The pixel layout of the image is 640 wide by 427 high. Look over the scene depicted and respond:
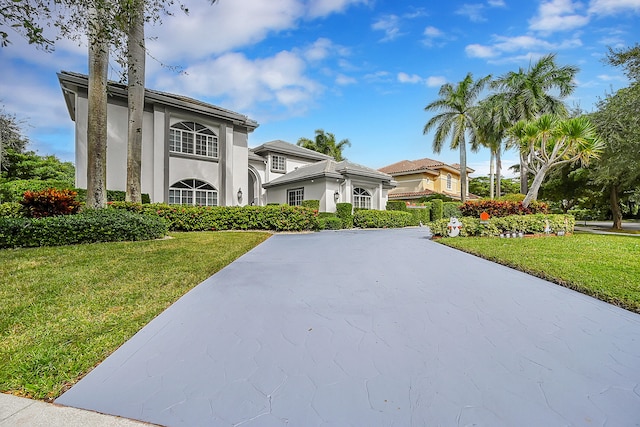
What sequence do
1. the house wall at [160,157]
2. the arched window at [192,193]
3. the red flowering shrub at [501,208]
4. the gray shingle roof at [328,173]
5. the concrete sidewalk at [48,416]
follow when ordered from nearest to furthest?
1. the concrete sidewalk at [48,416]
2. the red flowering shrub at [501,208]
3. the house wall at [160,157]
4. the arched window at [192,193]
5. the gray shingle roof at [328,173]

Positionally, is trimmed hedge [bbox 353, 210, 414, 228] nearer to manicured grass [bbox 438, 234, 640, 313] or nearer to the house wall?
the house wall

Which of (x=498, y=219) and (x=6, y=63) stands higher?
(x=6, y=63)

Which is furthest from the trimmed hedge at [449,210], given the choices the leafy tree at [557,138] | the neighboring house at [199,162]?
the leafy tree at [557,138]

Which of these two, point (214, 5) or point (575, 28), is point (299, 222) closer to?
point (214, 5)

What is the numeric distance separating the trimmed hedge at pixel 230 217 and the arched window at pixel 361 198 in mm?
7065

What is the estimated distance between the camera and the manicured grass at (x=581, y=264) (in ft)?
14.4

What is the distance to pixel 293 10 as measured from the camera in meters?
8.58

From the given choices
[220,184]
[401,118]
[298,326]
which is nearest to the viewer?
[298,326]

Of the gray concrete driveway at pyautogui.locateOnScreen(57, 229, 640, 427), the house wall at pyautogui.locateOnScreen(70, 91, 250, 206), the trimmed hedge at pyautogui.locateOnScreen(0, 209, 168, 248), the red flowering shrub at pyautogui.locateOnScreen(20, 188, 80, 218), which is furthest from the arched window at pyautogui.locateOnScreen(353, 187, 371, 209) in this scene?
the gray concrete driveway at pyautogui.locateOnScreen(57, 229, 640, 427)

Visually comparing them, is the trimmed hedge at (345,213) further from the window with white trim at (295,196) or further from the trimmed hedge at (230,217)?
the window with white trim at (295,196)

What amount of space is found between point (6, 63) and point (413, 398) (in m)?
9.98

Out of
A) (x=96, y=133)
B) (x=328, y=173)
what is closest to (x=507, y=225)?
(x=328, y=173)

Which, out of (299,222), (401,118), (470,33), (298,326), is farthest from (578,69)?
(298,326)

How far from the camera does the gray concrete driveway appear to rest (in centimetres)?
196
